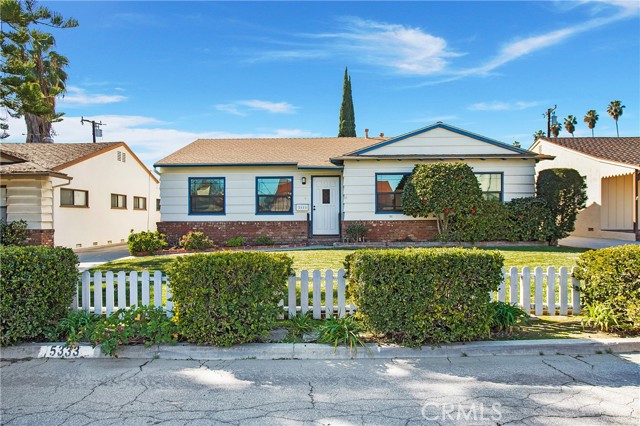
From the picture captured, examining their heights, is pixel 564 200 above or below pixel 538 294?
above

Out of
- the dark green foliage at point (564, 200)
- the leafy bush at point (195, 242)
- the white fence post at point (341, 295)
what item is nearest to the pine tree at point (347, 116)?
the dark green foliage at point (564, 200)

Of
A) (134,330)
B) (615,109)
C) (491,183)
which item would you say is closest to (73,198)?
(134,330)

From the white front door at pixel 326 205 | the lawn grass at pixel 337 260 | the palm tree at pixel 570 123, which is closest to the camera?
the lawn grass at pixel 337 260

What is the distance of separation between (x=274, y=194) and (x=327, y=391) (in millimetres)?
12442

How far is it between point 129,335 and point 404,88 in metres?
18.2

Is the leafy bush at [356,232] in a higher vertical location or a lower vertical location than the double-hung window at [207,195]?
lower

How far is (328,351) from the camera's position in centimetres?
452

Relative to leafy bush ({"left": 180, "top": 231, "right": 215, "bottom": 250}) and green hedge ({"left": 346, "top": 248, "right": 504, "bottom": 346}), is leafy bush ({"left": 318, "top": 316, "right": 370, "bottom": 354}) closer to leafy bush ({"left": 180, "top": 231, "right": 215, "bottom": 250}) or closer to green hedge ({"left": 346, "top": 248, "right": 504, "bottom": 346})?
green hedge ({"left": 346, "top": 248, "right": 504, "bottom": 346})

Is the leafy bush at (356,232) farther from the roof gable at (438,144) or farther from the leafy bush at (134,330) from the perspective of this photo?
the leafy bush at (134,330)

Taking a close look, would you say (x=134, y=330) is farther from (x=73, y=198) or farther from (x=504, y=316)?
(x=73, y=198)

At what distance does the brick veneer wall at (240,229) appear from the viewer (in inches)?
609

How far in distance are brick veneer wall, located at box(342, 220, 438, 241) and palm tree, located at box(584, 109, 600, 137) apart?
39.6m

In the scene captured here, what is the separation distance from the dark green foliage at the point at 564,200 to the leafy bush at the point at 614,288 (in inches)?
380

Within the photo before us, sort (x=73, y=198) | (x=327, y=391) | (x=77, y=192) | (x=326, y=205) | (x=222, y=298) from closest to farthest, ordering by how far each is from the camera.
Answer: (x=327, y=391), (x=222, y=298), (x=326, y=205), (x=73, y=198), (x=77, y=192)
